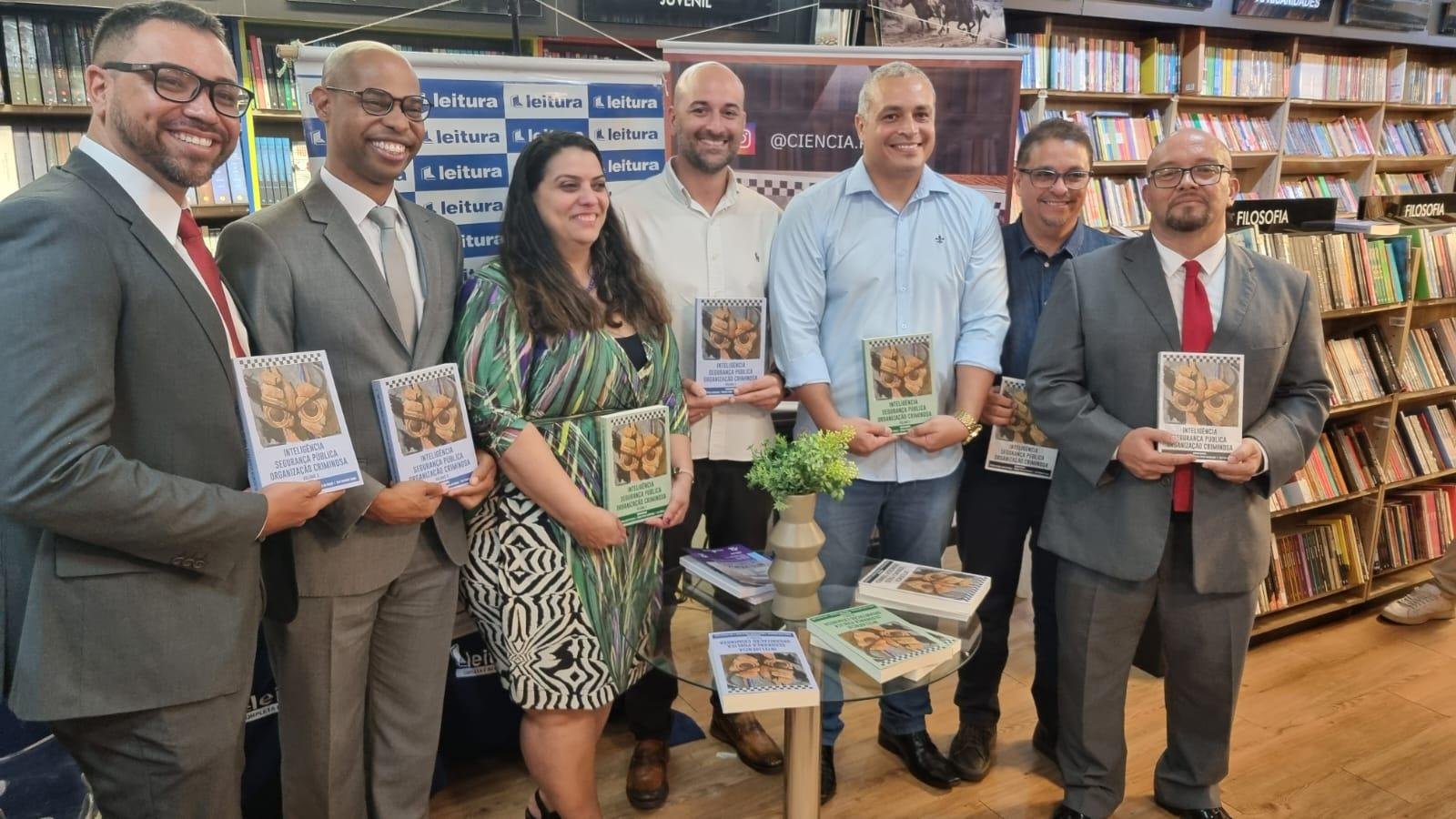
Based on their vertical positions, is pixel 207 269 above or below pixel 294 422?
above

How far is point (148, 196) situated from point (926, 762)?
2.36 metres

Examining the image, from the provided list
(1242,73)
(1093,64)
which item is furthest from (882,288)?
(1242,73)

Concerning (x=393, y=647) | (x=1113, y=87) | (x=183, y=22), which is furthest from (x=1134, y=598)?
(x=1113, y=87)

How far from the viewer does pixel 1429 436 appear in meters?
3.95

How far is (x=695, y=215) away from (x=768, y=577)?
3.48 ft

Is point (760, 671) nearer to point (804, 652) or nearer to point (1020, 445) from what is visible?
point (804, 652)

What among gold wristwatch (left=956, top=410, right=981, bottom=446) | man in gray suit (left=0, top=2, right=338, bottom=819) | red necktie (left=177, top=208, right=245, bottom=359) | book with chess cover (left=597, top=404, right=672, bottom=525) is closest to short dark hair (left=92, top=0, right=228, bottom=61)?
man in gray suit (left=0, top=2, right=338, bottom=819)

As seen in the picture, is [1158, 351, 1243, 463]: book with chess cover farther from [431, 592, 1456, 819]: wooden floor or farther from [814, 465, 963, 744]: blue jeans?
[431, 592, 1456, 819]: wooden floor

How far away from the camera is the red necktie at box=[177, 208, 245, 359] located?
62.2 inches

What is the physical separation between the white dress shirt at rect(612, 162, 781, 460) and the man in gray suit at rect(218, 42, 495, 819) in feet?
2.10

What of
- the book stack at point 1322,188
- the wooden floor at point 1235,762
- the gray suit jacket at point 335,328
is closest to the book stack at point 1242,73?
the book stack at point 1322,188

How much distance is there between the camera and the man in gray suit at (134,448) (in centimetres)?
132

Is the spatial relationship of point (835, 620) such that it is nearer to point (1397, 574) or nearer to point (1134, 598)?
point (1134, 598)

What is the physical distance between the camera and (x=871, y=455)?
99.5 inches
